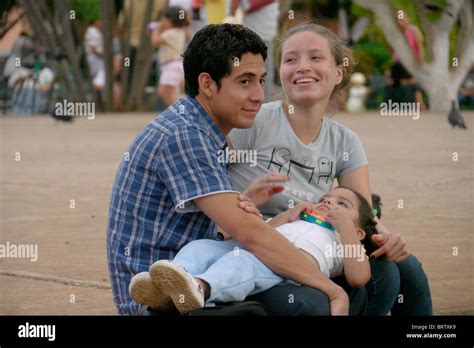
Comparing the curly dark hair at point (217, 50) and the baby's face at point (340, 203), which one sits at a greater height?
the curly dark hair at point (217, 50)

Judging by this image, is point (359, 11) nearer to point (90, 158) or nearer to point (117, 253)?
point (90, 158)

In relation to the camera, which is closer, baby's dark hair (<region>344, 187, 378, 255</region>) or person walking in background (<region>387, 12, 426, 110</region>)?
baby's dark hair (<region>344, 187, 378, 255</region>)

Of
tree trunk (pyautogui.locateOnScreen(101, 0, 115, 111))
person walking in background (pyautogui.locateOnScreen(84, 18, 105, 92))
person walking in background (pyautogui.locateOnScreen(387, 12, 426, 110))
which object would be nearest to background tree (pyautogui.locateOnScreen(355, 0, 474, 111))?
person walking in background (pyautogui.locateOnScreen(387, 12, 426, 110))

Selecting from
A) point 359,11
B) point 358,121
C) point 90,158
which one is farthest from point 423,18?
point 90,158

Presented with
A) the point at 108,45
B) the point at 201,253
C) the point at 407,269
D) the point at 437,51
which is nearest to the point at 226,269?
the point at 201,253

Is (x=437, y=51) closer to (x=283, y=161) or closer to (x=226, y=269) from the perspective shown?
(x=283, y=161)

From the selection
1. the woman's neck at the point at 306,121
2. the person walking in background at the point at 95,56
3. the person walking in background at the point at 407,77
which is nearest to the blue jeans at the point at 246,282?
the woman's neck at the point at 306,121

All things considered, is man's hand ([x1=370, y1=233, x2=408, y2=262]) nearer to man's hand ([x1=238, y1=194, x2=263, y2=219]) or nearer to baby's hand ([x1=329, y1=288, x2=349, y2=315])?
baby's hand ([x1=329, y1=288, x2=349, y2=315])

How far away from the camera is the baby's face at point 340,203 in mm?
4566

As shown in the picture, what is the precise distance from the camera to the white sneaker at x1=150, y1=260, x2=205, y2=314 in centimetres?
389

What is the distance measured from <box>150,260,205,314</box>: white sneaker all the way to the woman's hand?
566mm

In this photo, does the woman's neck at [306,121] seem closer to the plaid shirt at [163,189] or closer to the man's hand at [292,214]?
the man's hand at [292,214]

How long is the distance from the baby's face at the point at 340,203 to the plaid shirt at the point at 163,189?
0.45 metres

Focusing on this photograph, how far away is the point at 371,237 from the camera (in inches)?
182
